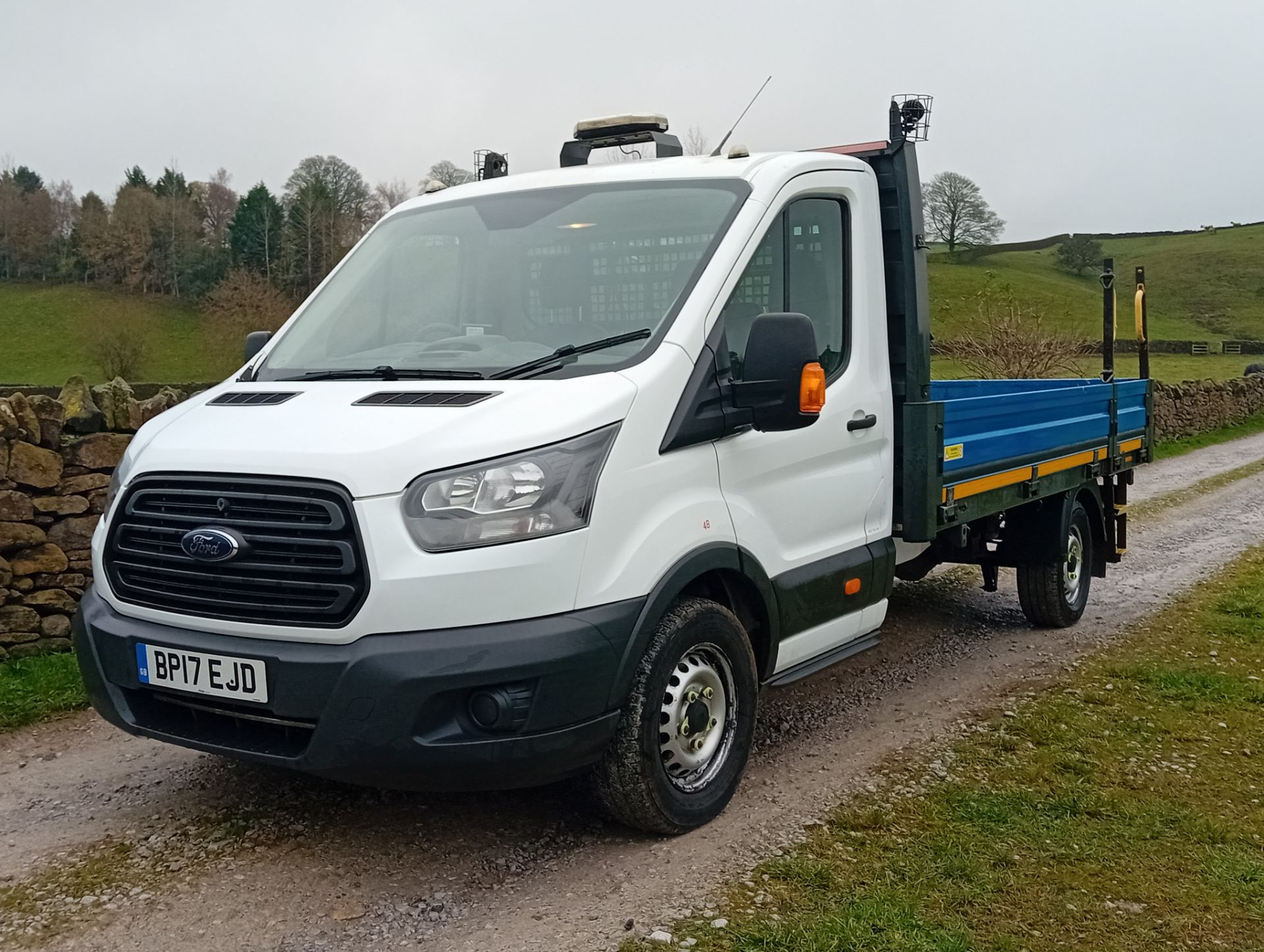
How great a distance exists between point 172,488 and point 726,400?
1836mm

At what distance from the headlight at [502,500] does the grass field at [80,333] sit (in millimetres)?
58038

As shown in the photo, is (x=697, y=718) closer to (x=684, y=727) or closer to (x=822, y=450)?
(x=684, y=727)

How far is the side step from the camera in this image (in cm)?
446

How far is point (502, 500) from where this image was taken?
328 cm

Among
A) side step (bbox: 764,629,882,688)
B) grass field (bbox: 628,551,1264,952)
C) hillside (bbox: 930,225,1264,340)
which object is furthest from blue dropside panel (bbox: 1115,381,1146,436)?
hillside (bbox: 930,225,1264,340)

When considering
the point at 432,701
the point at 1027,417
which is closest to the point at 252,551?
the point at 432,701

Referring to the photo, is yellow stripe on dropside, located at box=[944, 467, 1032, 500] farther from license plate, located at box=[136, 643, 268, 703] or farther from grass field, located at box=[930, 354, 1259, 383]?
grass field, located at box=[930, 354, 1259, 383]

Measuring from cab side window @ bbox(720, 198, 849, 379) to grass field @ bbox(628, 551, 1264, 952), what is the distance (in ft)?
5.65

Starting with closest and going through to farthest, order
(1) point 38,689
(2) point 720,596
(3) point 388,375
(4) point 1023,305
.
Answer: (3) point 388,375 < (2) point 720,596 < (1) point 38,689 < (4) point 1023,305

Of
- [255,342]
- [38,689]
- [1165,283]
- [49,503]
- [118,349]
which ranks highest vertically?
[1165,283]

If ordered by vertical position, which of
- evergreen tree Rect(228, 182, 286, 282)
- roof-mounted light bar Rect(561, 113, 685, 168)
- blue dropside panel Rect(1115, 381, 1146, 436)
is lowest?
blue dropside panel Rect(1115, 381, 1146, 436)

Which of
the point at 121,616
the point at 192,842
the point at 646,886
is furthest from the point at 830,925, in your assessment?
the point at 121,616

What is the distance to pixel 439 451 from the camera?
129 inches

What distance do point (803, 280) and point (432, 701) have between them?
230cm
